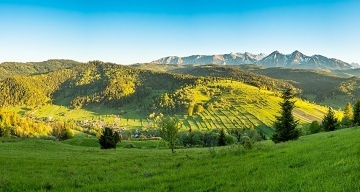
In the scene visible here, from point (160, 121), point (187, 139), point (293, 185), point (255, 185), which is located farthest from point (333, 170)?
point (187, 139)

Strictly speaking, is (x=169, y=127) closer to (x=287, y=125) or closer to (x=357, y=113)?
(x=287, y=125)

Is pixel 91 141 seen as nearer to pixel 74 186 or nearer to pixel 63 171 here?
pixel 63 171

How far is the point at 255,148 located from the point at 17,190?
18.2m

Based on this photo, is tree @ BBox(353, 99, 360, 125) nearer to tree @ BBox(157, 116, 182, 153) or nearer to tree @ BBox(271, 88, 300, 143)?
tree @ BBox(271, 88, 300, 143)

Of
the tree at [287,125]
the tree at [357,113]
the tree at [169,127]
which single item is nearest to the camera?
the tree at [169,127]

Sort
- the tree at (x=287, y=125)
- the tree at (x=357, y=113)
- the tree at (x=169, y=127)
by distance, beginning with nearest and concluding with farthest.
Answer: the tree at (x=169, y=127)
the tree at (x=287, y=125)
the tree at (x=357, y=113)

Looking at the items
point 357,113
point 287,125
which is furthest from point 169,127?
point 357,113

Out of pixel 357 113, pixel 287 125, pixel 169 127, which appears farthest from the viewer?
pixel 357 113

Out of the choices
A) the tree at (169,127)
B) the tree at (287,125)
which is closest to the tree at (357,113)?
the tree at (287,125)

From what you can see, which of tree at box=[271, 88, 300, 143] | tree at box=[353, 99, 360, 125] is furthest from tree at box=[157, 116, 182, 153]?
tree at box=[353, 99, 360, 125]

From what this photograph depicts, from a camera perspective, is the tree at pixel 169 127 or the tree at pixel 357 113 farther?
the tree at pixel 357 113

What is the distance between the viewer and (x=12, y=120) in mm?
177625

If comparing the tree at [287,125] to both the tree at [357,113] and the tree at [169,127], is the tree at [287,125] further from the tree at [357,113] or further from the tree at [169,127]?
the tree at [357,113]

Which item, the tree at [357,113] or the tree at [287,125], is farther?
the tree at [357,113]
